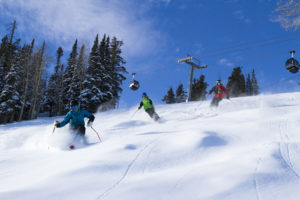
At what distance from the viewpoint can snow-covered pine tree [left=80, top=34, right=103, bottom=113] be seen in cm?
2670

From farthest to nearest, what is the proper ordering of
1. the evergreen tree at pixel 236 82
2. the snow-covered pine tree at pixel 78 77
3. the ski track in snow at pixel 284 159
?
the evergreen tree at pixel 236 82 < the snow-covered pine tree at pixel 78 77 < the ski track in snow at pixel 284 159

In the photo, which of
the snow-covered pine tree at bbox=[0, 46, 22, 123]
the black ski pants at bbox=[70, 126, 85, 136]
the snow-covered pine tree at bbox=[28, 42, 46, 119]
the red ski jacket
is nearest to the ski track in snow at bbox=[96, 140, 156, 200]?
the black ski pants at bbox=[70, 126, 85, 136]

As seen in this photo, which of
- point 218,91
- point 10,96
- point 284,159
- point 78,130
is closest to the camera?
point 284,159

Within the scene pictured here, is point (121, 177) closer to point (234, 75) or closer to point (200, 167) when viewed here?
point (200, 167)

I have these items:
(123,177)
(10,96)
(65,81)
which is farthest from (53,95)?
(123,177)

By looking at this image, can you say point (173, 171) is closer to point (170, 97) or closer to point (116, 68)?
point (116, 68)

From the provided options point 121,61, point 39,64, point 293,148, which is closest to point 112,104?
point 121,61

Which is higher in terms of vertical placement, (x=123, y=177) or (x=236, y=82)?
(x=236, y=82)

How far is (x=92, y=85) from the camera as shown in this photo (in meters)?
28.0

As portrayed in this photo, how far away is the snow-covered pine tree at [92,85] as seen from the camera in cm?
2670

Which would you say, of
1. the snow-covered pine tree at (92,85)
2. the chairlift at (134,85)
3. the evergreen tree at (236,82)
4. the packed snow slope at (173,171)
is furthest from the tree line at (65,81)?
the evergreen tree at (236,82)

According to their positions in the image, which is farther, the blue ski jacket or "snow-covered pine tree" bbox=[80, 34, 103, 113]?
"snow-covered pine tree" bbox=[80, 34, 103, 113]

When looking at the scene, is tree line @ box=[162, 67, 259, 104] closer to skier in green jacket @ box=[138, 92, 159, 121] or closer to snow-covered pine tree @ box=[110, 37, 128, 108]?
snow-covered pine tree @ box=[110, 37, 128, 108]

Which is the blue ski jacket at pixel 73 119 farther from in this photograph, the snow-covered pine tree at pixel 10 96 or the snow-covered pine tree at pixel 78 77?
the snow-covered pine tree at pixel 78 77
